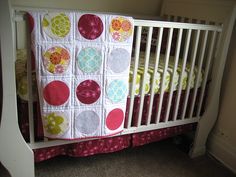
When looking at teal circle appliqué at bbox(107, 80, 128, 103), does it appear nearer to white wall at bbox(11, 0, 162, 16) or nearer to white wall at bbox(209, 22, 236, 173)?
white wall at bbox(209, 22, 236, 173)

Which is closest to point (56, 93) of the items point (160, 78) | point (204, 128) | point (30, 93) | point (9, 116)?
point (30, 93)

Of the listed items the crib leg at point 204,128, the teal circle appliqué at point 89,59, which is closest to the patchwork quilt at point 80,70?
the teal circle appliqué at point 89,59

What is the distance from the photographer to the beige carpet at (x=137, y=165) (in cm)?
153

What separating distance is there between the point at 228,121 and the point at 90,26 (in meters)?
1.17

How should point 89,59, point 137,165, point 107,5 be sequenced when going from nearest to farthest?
1. point 89,59
2. point 137,165
3. point 107,5

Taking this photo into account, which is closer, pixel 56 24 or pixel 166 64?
pixel 56 24

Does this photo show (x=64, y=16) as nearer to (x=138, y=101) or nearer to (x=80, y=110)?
(x=80, y=110)

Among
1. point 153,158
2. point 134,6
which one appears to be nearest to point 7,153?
point 153,158

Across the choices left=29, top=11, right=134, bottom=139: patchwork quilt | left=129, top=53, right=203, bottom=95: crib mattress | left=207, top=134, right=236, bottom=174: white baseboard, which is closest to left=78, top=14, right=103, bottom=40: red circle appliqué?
left=29, top=11, right=134, bottom=139: patchwork quilt

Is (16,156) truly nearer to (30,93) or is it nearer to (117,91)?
(30,93)

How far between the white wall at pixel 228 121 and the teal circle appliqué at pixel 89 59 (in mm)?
959

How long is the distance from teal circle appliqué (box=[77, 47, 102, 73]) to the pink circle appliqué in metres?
0.26

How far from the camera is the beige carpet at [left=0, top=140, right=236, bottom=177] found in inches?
60.4

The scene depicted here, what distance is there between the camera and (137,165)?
1.64 meters
